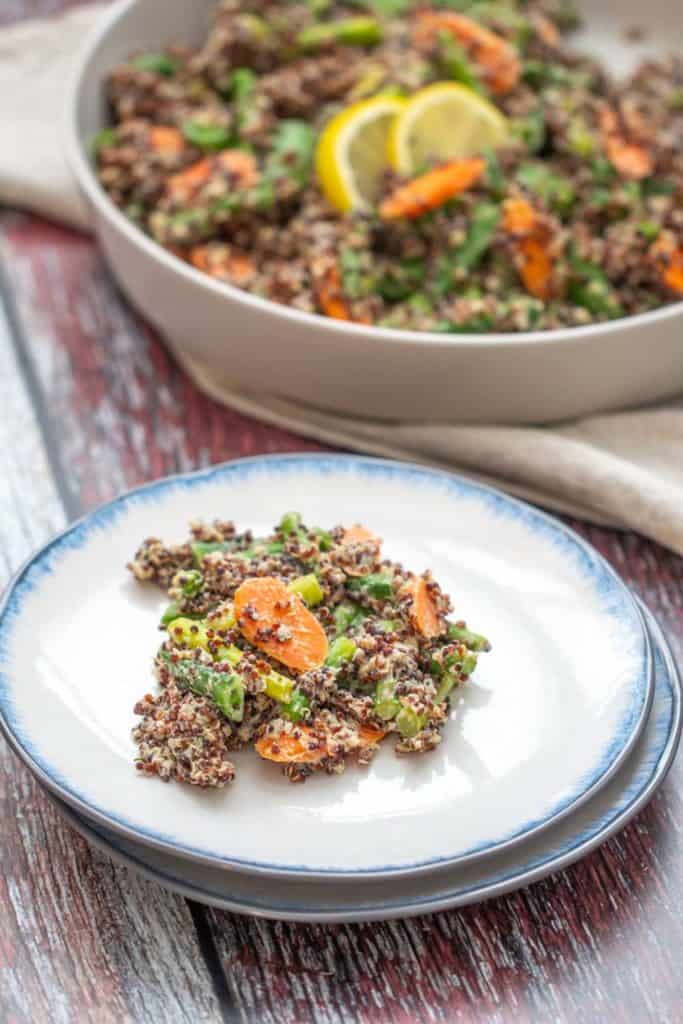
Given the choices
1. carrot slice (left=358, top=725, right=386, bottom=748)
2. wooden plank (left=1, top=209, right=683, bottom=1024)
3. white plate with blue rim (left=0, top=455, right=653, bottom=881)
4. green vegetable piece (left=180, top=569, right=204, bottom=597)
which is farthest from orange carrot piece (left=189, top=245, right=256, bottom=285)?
wooden plank (left=1, top=209, right=683, bottom=1024)

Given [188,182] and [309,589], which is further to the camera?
[188,182]

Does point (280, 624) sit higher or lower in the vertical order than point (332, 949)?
higher

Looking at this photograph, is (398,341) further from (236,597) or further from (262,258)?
(236,597)

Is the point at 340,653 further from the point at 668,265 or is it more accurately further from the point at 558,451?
the point at 668,265

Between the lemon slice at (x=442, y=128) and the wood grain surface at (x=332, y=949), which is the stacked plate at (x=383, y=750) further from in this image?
the lemon slice at (x=442, y=128)

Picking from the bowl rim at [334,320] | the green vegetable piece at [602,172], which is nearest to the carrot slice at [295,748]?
the bowl rim at [334,320]

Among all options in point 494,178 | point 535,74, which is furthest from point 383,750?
point 535,74
